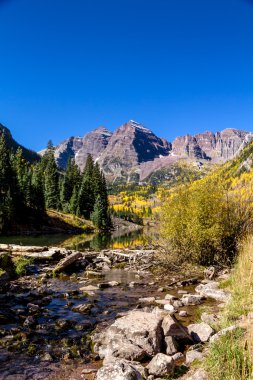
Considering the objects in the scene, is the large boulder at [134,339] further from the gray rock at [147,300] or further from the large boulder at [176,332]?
the gray rock at [147,300]

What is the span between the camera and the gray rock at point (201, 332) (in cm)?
974

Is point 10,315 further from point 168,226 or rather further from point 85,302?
point 168,226

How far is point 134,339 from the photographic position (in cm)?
917

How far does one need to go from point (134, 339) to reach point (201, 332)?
2292mm

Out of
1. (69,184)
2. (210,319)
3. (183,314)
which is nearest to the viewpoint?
(210,319)

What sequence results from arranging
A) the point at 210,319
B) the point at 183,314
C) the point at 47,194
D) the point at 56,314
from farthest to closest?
the point at 47,194
the point at 56,314
the point at 183,314
the point at 210,319

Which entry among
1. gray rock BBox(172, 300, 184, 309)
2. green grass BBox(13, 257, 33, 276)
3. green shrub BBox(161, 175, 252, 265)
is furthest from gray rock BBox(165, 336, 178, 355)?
green grass BBox(13, 257, 33, 276)

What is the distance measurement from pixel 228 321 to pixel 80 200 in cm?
9469

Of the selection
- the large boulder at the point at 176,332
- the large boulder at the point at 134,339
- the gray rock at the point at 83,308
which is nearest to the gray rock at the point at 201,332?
the large boulder at the point at 176,332

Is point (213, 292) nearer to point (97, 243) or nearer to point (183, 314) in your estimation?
point (183, 314)

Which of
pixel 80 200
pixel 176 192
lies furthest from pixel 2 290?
pixel 80 200

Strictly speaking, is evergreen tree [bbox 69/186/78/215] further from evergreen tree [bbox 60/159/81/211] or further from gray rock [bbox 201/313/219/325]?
gray rock [bbox 201/313/219/325]

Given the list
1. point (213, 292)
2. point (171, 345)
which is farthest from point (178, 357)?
point (213, 292)

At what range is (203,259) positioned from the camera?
2295 cm
